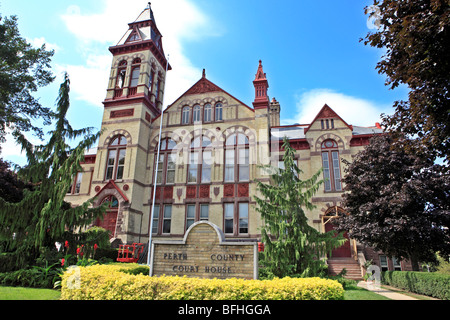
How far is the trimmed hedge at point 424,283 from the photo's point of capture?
1201 cm

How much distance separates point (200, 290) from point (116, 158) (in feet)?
65.6

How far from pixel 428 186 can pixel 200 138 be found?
16697 millimetres

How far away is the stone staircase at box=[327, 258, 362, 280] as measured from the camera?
61.7 feet

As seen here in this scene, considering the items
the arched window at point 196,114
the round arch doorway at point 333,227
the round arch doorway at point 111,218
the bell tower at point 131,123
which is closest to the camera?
the round arch doorway at point 333,227

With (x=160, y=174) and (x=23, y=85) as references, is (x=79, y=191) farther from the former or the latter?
(x=23, y=85)

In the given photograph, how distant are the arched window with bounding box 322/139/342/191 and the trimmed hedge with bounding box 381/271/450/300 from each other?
754 centimetres

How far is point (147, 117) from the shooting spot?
26.5m

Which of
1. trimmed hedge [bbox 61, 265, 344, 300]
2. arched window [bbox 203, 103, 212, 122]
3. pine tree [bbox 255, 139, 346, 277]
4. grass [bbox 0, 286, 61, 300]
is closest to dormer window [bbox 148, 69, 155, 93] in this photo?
arched window [bbox 203, 103, 212, 122]

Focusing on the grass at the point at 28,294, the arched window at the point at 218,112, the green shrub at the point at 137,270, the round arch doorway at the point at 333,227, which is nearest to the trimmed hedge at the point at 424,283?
the round arch doorway at the point at 333,227

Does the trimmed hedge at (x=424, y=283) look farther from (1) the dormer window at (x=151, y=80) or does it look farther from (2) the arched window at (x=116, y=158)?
(1) the dormer window at (x=151, y=80)

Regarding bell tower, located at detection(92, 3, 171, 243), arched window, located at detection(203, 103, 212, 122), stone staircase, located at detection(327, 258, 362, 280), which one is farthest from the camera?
arched window, located at detection(203, 103, 212, 122)

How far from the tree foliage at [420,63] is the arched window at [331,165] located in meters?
12.7

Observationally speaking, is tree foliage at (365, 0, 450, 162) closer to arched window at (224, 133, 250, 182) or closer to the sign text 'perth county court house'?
the sign text 'perth county court house'
